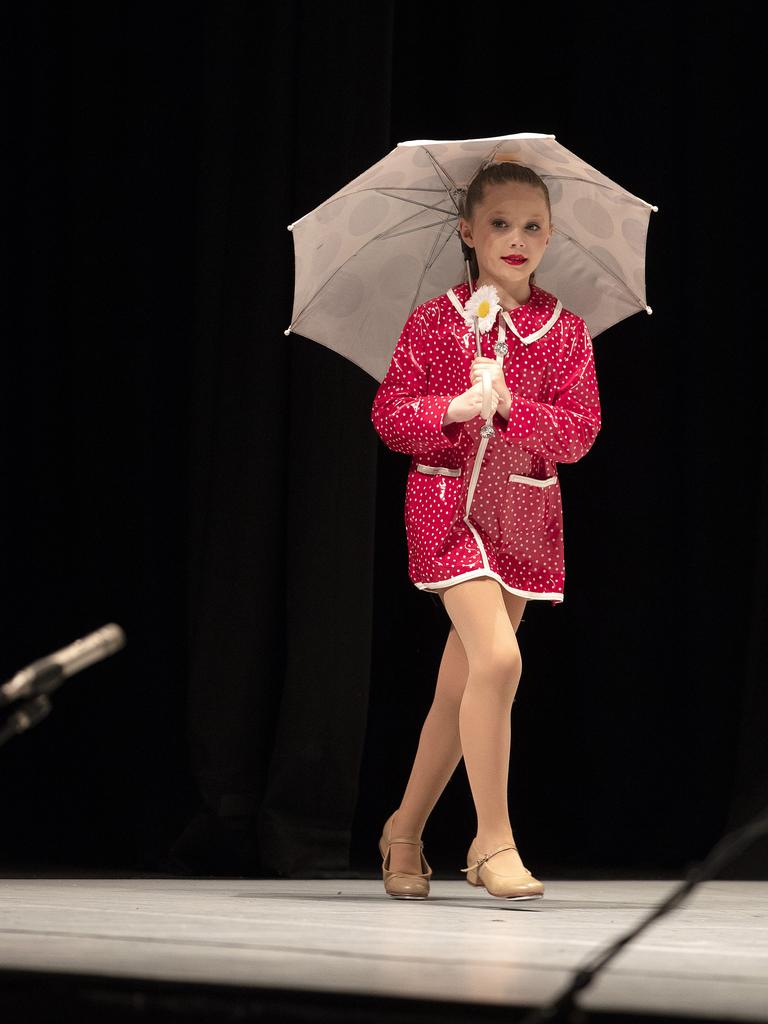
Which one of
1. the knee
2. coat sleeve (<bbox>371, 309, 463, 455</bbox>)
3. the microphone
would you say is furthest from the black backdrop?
the microphone

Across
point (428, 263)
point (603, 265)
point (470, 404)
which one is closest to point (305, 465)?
point (428, 263)

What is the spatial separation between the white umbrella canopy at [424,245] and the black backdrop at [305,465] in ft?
2.27

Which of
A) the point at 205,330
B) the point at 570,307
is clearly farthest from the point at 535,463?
the point at 205,330

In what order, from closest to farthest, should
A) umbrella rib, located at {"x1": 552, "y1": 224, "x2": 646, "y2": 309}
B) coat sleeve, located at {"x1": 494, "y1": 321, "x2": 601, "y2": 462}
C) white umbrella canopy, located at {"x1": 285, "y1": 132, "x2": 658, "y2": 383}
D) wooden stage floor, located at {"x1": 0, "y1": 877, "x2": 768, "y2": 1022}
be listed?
wooden stage floor, located at {"x1": 0, "y1": 877, "x2": 768, "y2": 1022} < coat sleeve, located at {"x1": 494, "y1": 321, "x2": 601, "y2": 462} < white umbrella canopy, located at {"x1": 285, "y1": 132, "x2": 658, "y2": 383} < umbrella rib, located at {"x1": 552, "y1": 224, "x2": 646, "y2": 309}

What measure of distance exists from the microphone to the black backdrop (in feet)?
9.18

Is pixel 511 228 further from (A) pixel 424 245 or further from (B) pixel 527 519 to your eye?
(B) pixel 527 519

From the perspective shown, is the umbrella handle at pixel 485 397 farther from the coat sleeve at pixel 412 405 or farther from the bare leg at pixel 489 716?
the bare leg at pixel 489 716

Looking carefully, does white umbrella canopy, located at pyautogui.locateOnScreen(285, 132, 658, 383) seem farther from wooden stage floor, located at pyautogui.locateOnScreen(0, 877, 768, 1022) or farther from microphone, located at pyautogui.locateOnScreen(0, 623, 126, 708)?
microphone, located at pyautogui.locateOnScreen(0, 623, 126, 708)

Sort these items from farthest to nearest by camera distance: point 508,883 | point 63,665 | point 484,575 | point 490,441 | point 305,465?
point 305,465 < point 490,441 < point 484,575 < point 508,883 < point 63,665

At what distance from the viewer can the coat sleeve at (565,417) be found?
120 inches

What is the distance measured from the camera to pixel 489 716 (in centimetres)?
298

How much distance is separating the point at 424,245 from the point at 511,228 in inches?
13.4

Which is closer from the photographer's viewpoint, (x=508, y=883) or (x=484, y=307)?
(x=508, y=883)

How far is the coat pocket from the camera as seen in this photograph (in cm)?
312
